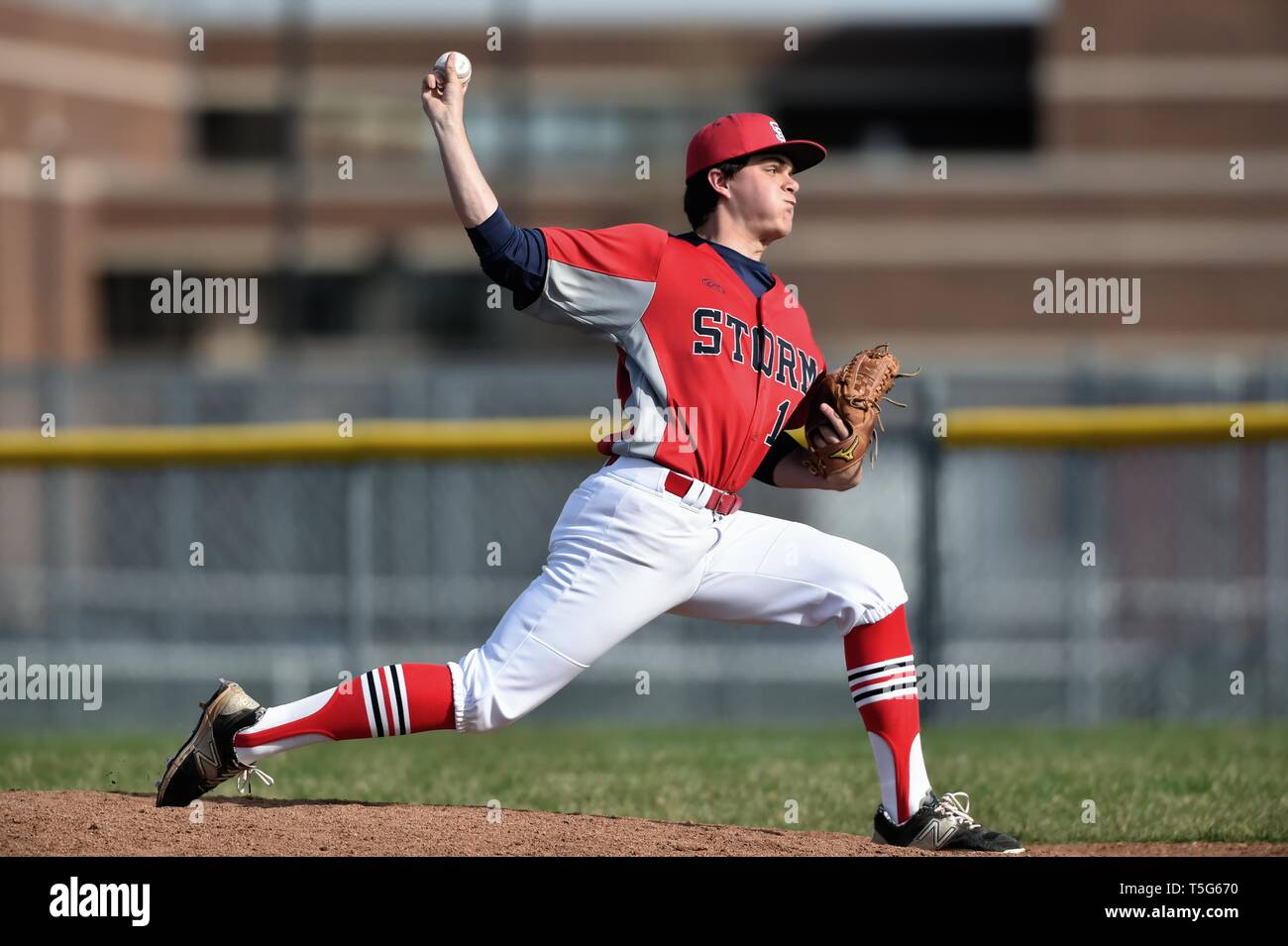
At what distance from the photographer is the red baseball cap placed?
201 inches

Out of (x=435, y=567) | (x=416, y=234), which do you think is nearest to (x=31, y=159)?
(x=416, y=234)

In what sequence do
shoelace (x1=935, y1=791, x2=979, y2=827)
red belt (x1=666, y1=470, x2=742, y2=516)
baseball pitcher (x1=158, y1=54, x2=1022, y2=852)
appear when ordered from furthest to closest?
shoelace (x1=935, y1=791, x2=979, y2=827) → red belt (x1=666, y1=470, x2=742, y2=516) → baseball pitcher (x1=158, y1=54, x2=1022, y2=852)

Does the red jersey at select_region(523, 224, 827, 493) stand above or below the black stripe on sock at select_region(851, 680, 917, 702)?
above

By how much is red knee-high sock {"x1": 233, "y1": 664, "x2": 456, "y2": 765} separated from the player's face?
1649 millimetres

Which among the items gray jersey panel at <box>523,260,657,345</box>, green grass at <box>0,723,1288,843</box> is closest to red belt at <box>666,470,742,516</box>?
gray jersey panel at <box>523,260,657,345</box>

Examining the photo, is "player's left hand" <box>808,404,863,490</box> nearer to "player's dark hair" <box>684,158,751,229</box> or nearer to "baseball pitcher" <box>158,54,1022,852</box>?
"baseball pitcher" <box>158,54,1022,852</box>

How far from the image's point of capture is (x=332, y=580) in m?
14.3

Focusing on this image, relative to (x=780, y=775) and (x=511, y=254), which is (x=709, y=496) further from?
(x=780, y=775)

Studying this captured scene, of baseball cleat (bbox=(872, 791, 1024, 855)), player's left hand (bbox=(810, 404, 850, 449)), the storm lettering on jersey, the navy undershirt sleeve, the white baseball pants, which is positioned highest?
the navy undershirt sleeve

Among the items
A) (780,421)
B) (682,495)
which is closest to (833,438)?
(780,421)

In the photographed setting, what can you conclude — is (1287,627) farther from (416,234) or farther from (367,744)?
(416,234)

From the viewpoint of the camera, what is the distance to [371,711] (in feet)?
15.6

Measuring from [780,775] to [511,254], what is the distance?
10.3ft

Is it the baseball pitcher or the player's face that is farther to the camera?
the player's face
